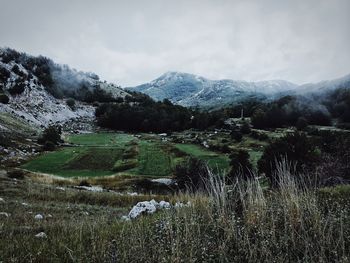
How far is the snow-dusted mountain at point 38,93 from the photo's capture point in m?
126

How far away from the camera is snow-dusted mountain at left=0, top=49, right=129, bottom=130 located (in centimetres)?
12550

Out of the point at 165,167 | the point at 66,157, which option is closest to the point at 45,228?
the point at 165,167

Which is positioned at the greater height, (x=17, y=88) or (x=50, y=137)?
(x=17, y=88)

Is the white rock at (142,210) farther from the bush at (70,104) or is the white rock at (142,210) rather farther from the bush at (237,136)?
the bush at (70,104)

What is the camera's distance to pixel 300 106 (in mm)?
142250

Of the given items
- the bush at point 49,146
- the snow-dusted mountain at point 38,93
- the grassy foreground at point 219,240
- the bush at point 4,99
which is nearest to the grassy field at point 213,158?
the bush at point 49,146

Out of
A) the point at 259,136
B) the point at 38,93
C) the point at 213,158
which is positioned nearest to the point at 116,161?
the point at 213,158

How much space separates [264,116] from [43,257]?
435 ft

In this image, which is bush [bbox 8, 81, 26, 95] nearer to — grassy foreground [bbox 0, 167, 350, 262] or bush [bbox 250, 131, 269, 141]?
bush [bbox 250, 131, 269, 141]

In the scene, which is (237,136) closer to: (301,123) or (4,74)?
(301,123)

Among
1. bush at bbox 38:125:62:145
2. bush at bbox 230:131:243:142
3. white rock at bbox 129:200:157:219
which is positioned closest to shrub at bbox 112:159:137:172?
bush at bbox 38:125:62:145

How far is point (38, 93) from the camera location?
146 m

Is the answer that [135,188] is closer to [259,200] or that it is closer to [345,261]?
[259,200]

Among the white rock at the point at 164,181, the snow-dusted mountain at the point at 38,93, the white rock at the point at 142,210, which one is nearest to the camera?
the white rock at the point at 142,210
